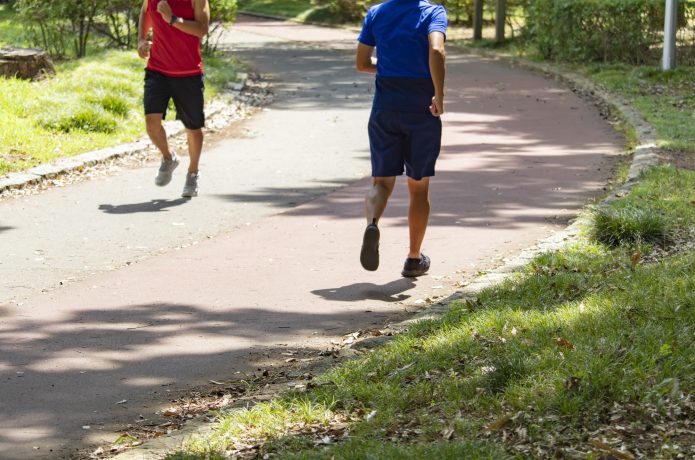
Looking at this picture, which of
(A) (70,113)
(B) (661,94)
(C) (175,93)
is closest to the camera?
(C) (175,93)

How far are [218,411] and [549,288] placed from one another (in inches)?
88.8

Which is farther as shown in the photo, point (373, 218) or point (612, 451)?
point (373, 218)

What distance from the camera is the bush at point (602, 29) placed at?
21.4m

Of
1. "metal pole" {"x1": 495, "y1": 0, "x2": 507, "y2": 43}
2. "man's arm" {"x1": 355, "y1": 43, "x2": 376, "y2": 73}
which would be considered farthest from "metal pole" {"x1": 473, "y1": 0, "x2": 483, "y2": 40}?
"man's arm" {"x1": 355, "y1": 43, "x2": 376, "y2": 73}

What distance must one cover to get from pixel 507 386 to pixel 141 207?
5.44 meters

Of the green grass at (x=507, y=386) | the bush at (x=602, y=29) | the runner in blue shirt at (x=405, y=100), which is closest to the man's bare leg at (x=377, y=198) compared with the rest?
the runner in blue shirt at (x=405, y=100)

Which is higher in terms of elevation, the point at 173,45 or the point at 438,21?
the point at 438,21

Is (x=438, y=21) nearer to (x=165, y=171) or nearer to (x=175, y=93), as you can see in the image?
(x=175, y=93)

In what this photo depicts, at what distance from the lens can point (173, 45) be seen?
32.2 ft

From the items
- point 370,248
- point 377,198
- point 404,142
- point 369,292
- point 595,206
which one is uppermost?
point 404,142

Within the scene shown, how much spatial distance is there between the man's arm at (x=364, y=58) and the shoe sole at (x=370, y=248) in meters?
0.97

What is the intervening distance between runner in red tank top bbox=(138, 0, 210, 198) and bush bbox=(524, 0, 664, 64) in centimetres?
1320

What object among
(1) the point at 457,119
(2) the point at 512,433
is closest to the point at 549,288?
(2) the point at 512,433

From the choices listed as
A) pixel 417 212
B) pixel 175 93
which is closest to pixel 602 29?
pixel 175 93
